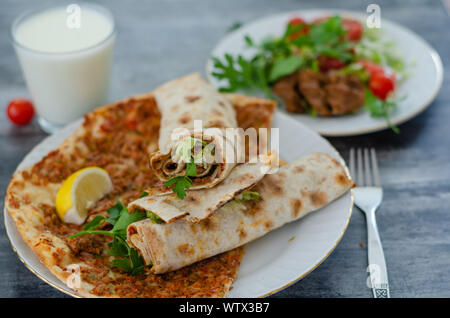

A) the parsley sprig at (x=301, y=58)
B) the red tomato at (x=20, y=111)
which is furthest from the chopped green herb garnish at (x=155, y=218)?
the red tomato at (x=20, y=111)

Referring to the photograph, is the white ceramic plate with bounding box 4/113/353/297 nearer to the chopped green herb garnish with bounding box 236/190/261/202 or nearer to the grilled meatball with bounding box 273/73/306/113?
the chopped green herb garnish with bounding box 236/190/261/202

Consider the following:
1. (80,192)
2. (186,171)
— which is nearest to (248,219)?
(186,171)

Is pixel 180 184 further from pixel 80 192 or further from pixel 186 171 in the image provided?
pixel 80 192

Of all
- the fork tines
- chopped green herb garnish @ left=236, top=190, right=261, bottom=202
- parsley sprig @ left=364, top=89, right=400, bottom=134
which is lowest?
the fork tines

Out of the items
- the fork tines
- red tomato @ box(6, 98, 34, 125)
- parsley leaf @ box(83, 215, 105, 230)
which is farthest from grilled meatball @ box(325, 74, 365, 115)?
red tomato @ box(6, 98, 34, 125)

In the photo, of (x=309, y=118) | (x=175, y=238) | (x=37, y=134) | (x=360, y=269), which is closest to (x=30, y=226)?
(x=175, y=238)

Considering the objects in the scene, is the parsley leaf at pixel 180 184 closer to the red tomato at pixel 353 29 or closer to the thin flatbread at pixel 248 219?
the thin flatbread at pixel 248 219
